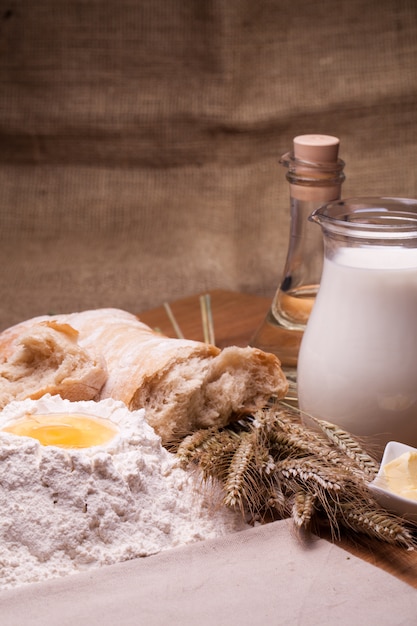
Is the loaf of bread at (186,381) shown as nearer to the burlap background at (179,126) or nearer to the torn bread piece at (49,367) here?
the torn bread piece at (49,367)

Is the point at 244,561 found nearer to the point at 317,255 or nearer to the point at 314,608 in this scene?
the point at 314,608

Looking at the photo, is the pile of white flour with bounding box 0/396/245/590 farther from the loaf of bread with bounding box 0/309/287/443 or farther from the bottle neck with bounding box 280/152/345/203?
the bottle neck with bounding box 280/152/345/203

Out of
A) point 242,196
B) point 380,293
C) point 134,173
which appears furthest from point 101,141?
point 380,293

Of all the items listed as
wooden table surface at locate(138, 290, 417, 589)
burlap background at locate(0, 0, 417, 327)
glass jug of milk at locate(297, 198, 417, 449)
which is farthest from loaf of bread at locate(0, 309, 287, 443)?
burlap background at locate(0, 0, 417, 327)

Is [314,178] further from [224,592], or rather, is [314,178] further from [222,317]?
[224,592]

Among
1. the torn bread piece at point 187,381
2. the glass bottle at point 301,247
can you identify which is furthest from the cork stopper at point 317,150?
the torn bread piece at point 187,381
